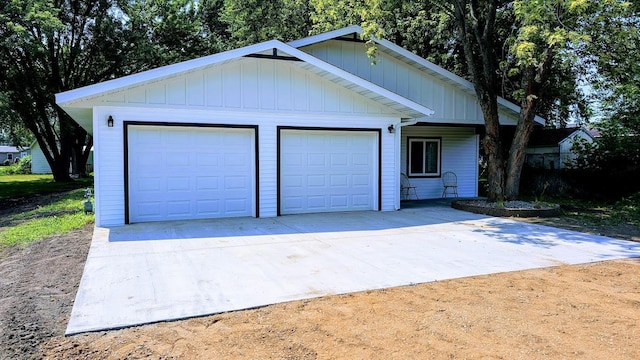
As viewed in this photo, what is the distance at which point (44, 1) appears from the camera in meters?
16.0

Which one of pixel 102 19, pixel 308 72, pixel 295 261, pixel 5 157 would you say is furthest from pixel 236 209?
pixel 5 157

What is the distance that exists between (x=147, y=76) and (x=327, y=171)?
4596 mm

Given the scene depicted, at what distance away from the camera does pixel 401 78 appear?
1278 cm

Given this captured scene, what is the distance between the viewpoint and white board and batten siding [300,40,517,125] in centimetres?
1251

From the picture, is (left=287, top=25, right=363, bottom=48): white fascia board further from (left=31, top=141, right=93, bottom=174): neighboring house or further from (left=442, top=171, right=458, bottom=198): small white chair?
(left=31, top=141, right=93, bottom=174): neighboring house

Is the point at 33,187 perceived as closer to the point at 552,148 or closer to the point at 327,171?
the point at 327,171

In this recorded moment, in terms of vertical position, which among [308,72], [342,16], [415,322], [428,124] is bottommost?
[415,322]

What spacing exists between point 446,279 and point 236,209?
583 centimetres

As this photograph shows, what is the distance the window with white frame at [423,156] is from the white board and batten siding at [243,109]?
130 inches

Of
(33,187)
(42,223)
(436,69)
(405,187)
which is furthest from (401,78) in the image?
(33,187)

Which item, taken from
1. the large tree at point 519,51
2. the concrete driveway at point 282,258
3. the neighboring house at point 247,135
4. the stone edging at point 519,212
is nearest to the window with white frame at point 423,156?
the large tree at point 519,51

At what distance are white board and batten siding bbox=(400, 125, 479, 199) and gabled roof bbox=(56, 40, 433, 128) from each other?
367 centimetres

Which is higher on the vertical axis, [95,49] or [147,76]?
[95,49]

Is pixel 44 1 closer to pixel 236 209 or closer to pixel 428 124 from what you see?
pixel 236 209
